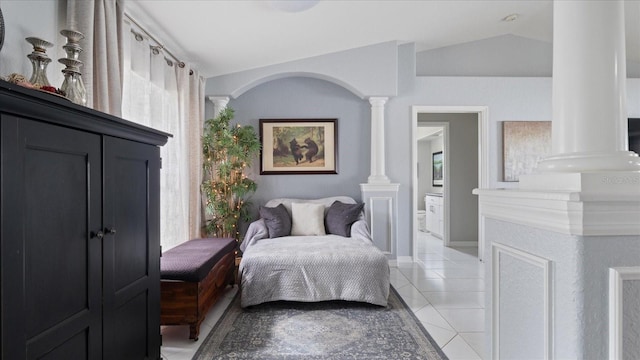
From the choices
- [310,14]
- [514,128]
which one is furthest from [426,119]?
[310,14]

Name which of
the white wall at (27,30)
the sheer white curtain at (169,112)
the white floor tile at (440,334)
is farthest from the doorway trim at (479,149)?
the white wall at (27,30)

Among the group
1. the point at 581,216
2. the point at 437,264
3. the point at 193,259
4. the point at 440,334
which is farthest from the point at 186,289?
the point at 437,264

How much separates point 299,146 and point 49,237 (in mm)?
3776

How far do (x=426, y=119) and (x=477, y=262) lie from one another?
8.34 feet

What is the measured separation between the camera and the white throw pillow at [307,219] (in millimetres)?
4047

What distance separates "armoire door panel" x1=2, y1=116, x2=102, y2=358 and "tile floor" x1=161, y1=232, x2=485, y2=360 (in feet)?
4.28

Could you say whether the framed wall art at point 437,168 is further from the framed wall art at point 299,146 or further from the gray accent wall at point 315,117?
the framed wall art at point 299,146

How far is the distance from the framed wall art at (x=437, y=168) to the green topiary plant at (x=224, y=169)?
555 centimetres

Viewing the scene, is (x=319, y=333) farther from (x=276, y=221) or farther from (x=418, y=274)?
(x=418, y=274)

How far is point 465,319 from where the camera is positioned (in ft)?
9.12

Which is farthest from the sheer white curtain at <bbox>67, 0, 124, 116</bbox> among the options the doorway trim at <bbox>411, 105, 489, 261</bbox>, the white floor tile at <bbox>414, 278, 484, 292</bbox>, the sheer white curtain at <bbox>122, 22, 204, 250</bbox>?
the doorway trim at <bbox>411, 105, 489, 261</bbox>

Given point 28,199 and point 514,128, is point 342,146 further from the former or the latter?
point 28,199

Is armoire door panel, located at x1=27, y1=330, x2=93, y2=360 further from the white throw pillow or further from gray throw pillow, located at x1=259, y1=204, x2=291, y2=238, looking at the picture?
the white throw pillow

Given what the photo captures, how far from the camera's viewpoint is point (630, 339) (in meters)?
0.92
